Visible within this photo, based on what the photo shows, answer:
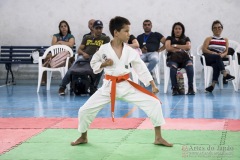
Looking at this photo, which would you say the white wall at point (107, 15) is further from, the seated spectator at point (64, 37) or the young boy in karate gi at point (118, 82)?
the young boy in karate gi at point (118, 82)

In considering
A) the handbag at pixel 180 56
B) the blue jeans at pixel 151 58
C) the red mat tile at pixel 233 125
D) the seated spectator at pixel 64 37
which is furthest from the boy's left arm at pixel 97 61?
the seated spectator at pixel 64 37

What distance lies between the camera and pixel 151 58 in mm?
12383

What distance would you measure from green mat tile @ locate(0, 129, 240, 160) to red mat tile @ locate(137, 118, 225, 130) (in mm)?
327

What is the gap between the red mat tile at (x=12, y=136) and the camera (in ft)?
19.1

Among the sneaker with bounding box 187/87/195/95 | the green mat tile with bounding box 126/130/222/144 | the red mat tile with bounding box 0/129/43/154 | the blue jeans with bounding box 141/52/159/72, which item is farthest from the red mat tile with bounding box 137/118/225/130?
the blue jeans with bounding box 141/52/159/72

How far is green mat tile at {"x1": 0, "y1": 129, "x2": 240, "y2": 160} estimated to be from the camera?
17.1 feet

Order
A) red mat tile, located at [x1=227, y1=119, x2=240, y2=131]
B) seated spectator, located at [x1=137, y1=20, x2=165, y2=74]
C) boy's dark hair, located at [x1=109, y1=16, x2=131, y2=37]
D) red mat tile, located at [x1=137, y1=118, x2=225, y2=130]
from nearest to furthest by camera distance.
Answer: boy's dark hair, located at [x1=109, y1=16, x2=131, y2=37] → red mat tile, located at [x1=227, y1=119, x2=240, y2=131] → red mat tile, located at [x1=137, y1=118, x2=225, y2=130] → seated spectator, located at [x1=137, y1=20, x2=165, y2=74]

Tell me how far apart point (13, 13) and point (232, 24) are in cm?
574

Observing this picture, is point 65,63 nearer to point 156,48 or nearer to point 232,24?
point 156,48

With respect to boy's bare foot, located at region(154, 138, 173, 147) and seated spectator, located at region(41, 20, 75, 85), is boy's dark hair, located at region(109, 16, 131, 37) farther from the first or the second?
seated spectator, located at region(41, 20, 75, 85)

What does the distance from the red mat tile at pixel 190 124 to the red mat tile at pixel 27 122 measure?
4.05 ft

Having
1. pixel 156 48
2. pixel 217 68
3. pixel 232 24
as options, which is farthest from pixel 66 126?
pixel 232 24

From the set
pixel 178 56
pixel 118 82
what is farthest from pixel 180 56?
pixel 118 82

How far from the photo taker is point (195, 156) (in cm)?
516
